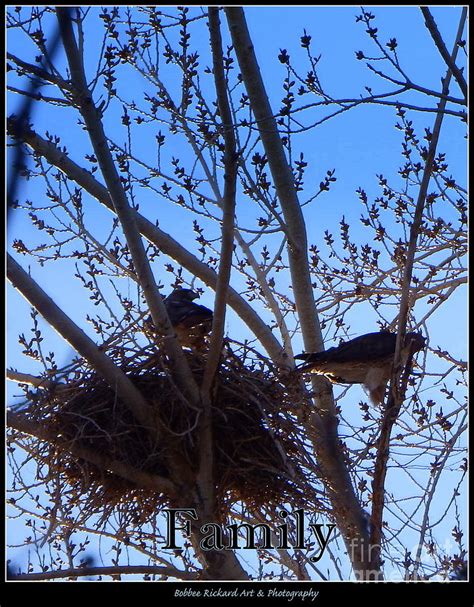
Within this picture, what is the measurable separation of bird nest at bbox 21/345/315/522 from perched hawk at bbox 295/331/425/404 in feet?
3.63

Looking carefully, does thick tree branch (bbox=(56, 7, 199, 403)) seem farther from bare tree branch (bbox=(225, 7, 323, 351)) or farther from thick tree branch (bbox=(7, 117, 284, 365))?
bare tree branch (bbox=(225, 7, 323, 351))

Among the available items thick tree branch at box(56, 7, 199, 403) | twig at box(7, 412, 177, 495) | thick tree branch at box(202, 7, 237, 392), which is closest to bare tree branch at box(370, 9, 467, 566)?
thick tree branch at box(202, 7, 237, 392)

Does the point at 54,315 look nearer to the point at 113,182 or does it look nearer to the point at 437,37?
the point at 113,182

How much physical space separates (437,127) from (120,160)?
2544 mm

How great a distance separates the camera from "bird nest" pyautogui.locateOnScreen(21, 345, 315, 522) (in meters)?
4.93

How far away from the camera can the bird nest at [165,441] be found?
16.2ft

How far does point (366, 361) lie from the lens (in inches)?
276

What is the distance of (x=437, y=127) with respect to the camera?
15.9 feet

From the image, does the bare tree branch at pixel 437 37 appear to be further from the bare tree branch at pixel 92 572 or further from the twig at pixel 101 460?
the bare tree branch at pixel 92 572

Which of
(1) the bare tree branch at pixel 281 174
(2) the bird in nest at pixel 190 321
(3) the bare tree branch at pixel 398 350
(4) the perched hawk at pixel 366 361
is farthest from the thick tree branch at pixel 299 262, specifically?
(2) the bird in nest at pixel 190 321

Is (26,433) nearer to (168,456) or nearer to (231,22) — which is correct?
(168,456)

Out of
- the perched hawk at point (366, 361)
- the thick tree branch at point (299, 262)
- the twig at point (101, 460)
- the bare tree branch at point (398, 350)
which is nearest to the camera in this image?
the bare tree branch at point (398, 350)

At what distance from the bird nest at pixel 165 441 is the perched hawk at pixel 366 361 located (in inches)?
43.6
